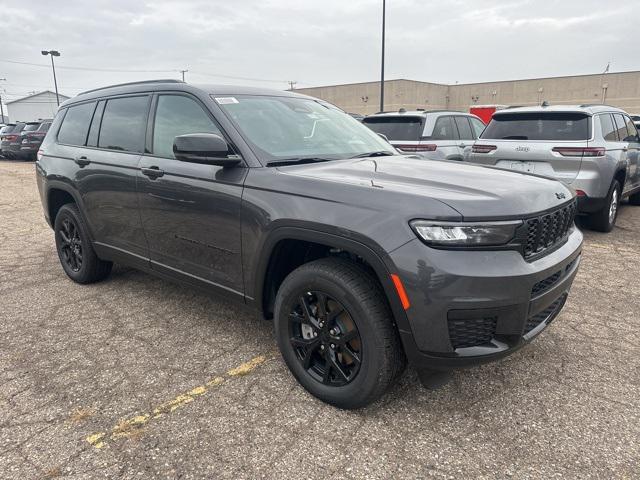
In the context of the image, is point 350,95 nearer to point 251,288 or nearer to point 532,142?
point 532,142

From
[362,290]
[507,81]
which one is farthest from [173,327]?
[507,81]

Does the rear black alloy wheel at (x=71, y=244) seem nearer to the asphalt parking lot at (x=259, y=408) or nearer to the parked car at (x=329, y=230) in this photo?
the parked car at (x=329, y=230)

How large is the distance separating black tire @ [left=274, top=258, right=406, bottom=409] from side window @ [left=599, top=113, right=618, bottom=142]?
527 centimetres

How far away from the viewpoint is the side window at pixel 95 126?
156 inches

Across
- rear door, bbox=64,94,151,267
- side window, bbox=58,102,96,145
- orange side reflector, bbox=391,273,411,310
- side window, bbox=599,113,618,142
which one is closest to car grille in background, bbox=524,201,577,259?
orange side reflector, bbox=391,273,411,310

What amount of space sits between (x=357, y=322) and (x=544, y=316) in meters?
1.00

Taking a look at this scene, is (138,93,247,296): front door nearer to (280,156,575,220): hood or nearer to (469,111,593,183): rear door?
(280,156,575,220): hood

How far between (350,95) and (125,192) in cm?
4834

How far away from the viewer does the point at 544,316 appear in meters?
2.43

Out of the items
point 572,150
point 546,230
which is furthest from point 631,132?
point 546,230

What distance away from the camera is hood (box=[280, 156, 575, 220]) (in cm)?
212

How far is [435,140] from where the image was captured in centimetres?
784

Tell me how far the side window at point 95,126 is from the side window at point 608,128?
5851 mm

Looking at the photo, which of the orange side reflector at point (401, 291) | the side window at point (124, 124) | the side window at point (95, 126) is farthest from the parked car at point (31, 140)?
the orange side reflector at point (401, 291)
